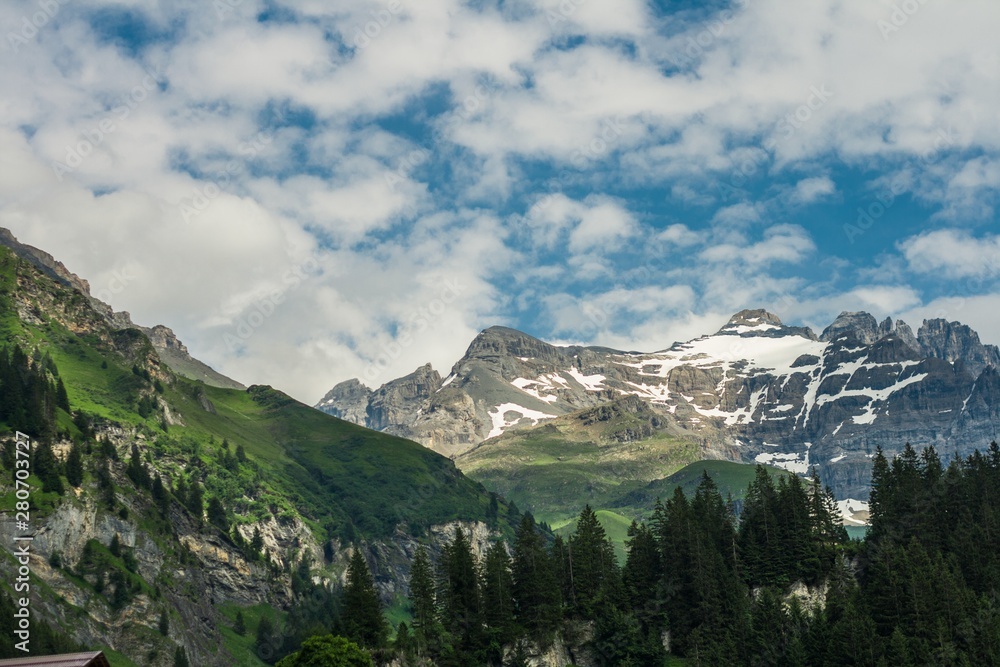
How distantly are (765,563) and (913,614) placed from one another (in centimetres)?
2994

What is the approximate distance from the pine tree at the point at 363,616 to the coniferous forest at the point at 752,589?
1.49ft

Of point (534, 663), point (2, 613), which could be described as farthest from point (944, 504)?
point (2, 613)

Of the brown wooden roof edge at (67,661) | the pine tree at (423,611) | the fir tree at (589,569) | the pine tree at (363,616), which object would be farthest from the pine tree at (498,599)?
the brown wooden roof edge at (67,661)

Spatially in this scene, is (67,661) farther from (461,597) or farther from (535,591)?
(535,591)

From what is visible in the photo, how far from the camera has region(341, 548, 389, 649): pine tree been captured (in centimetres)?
15025

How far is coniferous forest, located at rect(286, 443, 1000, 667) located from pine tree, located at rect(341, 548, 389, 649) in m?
0.45

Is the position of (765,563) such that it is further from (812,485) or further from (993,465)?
(993,465)

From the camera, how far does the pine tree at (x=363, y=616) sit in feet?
493

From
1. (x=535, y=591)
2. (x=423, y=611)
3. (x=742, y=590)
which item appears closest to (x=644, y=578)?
(x=742, y=590)

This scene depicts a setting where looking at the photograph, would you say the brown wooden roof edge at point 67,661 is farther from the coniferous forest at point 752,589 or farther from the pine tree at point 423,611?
the pine tree at point 423,611

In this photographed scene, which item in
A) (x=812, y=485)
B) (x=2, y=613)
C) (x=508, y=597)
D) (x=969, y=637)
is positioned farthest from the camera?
(x=812, y=485)

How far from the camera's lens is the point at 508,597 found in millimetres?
163625

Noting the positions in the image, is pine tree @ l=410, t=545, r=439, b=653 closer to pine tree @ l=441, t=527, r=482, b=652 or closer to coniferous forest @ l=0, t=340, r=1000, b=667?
Answer: coniferous forest @ l=0, t=340, r=1000, b=667

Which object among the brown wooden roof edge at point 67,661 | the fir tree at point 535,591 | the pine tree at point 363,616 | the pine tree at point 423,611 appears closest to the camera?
the brown wooden roof edge at point 67,661
